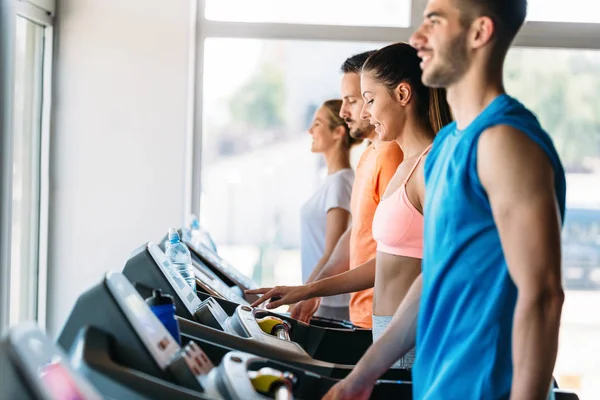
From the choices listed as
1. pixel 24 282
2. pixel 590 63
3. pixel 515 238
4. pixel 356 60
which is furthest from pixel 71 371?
pixel 590 63

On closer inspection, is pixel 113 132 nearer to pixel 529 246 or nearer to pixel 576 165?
pixel 576 165

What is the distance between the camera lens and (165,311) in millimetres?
1504

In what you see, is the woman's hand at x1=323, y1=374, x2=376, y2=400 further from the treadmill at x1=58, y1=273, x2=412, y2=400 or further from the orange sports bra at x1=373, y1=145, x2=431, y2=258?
the orange sports bra at x1=373, y1=145, x2=431, y2=258

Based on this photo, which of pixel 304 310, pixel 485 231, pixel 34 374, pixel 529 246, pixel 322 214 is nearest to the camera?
pixel 34 374

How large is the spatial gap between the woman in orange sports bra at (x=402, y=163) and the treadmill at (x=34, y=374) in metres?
1.10

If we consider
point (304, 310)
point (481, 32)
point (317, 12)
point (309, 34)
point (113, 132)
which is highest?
point (317, 12)

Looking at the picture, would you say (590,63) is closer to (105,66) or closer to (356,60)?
(356,60)

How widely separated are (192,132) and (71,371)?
3.63 meters

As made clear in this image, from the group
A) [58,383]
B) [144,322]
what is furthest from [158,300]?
[58,383]

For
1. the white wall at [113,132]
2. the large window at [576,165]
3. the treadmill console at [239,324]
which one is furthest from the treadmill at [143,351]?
the large window at [576,165]

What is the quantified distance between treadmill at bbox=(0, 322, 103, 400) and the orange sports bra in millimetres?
1090

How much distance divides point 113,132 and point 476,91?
10.2ft

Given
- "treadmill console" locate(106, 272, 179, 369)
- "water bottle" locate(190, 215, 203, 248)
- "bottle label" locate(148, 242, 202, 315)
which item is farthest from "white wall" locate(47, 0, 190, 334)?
"treadmill console" locate(106, 272, 179, 369)

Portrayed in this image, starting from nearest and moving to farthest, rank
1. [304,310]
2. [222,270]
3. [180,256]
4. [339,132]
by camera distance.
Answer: [180,256]
[304,310]
[222,270]
[339,132]
